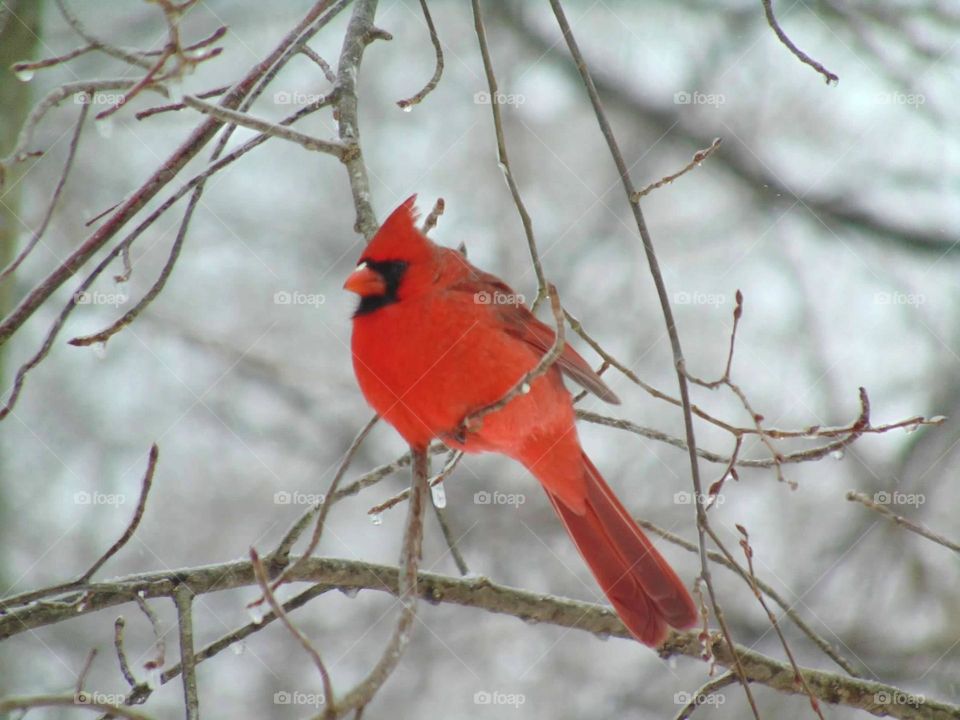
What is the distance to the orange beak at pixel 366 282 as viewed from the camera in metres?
2.29

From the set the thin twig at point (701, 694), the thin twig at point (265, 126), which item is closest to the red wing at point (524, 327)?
the thin twig at point (265, 126)

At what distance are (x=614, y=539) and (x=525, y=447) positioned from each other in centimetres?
38

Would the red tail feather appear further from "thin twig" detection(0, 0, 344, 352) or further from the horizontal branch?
"thin twig" detection(0, 0, 344, 352)

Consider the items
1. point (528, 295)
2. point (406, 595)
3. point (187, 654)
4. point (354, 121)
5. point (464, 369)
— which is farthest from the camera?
point (528, 295)

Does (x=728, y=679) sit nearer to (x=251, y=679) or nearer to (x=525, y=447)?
(x=525, y=447)

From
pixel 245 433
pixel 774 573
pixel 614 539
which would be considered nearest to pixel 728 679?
pixel 614 539

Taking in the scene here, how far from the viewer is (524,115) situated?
5.61 metres

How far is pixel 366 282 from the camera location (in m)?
2.31

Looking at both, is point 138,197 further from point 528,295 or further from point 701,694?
point 528,295

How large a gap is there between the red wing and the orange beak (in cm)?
20

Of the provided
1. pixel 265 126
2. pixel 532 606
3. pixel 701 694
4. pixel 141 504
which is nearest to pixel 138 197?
pixel 265 126

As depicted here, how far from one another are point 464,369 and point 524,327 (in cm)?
32

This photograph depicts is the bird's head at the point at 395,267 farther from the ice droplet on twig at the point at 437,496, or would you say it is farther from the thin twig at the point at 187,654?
the thin twig at the point at 187,654

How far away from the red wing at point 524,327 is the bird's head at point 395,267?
0.11 meters
